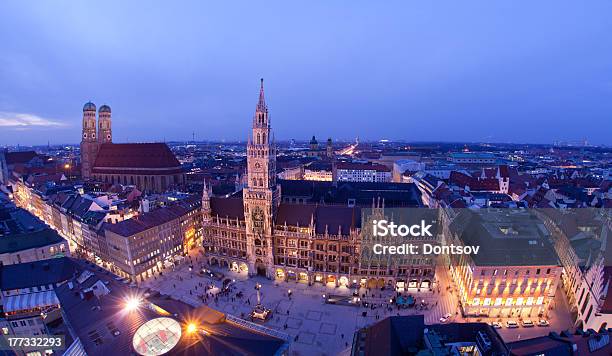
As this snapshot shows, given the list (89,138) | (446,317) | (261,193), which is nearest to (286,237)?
(261,193)

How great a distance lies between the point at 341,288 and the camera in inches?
2788

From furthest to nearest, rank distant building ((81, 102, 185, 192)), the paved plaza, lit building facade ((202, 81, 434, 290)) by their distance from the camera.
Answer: distant building ((81, 102, 185, 192)) < lit building facade ((202, 81, 434, 290)) < the paved plaza

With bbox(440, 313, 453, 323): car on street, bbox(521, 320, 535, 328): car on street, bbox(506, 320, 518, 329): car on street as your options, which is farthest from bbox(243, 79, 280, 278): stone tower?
bbox(521, 320, 535, 328): car on street

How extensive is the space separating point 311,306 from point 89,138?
154 metres

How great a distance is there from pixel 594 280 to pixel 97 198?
121 m

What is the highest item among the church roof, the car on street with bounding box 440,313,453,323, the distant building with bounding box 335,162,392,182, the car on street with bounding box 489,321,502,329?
the church roof

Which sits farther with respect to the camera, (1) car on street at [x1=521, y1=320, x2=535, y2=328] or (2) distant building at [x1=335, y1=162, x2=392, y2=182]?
(2) distant building at [x1=335, y1=162, x2=392, y2=182]

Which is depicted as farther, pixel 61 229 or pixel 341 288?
pixel 61 229

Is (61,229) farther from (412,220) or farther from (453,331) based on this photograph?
(453,331)

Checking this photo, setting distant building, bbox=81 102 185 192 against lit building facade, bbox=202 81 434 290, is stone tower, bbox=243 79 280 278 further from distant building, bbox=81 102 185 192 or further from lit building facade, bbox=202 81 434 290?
distant building, bbox=81 102 185 192

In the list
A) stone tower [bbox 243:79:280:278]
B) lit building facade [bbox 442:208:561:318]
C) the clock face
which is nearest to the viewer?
lit building facade [bbox 442:208:561:318]

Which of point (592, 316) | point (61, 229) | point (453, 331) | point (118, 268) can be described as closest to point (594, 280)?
point (592, 316)

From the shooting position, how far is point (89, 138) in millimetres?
162125

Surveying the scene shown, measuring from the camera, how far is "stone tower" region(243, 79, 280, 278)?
7288 cm
